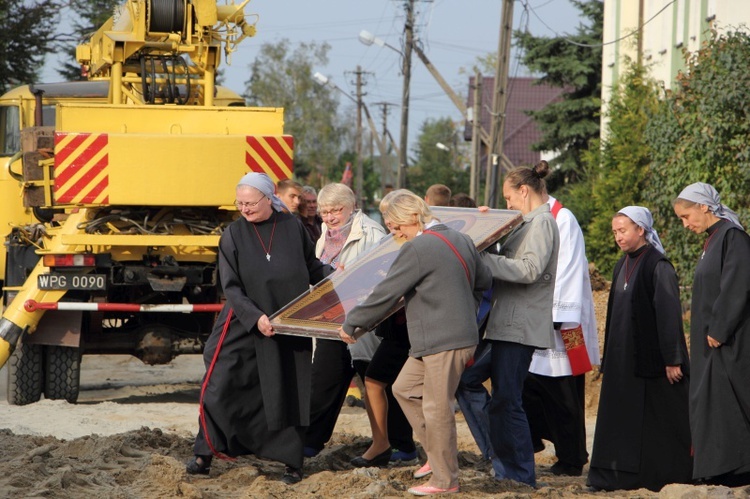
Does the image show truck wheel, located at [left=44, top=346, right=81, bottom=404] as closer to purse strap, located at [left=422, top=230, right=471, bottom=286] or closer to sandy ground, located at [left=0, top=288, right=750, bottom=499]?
sandy ground, located at [left=0, top=288, right=750, bottom=499]

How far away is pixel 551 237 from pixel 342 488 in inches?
68.5

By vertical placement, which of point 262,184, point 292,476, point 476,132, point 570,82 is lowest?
point 292,476

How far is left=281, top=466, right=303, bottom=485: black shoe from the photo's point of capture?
6.79 m

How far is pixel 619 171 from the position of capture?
2081 cm

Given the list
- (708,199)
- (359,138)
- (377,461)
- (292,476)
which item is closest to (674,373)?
(708,199)

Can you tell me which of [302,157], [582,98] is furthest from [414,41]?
[302,157]

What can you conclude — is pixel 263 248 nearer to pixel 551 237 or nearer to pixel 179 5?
pixel 551 237

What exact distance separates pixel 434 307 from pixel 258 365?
1210 millimetres

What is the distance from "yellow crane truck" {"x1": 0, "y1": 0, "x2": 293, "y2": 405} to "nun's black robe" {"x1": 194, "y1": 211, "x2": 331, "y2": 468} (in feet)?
10.5

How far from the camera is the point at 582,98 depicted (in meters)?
33.7

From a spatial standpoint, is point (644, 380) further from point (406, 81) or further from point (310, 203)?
point (406, 81)

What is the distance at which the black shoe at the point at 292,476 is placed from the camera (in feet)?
22.3

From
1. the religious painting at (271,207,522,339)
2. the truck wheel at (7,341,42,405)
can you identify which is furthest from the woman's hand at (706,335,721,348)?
the truck wheel at (7,341,42,405)

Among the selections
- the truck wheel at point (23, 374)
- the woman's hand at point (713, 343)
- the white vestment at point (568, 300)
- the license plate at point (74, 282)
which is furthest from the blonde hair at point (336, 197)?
the truck wheel at point (23, 374)
